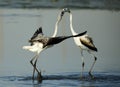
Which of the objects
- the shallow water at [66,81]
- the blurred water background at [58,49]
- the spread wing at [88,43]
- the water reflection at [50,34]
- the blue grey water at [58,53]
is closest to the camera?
the shallow water at [66,81]

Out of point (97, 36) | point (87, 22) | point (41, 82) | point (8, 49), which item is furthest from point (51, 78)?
point (87, 22)

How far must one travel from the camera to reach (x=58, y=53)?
19.5 metres

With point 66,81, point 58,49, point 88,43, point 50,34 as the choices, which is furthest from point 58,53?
point 66,81

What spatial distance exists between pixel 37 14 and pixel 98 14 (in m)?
2.60

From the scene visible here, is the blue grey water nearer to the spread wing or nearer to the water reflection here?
the water reflection

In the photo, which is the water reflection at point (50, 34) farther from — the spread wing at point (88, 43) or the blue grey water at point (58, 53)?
the spread wing at point (88, 43)

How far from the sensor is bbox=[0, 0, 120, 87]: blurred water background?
53.3ft

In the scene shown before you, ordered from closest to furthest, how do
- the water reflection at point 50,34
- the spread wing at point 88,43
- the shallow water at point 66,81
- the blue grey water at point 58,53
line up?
the shallow water at point 66,81
the blue grey water at point 58,53
the spread wing at point 88,43
the water reflection at point 50,34

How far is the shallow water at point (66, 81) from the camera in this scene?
1530 centimetres

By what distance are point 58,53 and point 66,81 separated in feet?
11.9

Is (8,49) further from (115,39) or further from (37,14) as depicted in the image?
(37,14)

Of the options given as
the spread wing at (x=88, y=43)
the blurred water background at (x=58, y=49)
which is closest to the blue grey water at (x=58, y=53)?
the blurred water background at (x=58, y=49)

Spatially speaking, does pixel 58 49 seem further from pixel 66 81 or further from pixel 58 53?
pixel 66 81

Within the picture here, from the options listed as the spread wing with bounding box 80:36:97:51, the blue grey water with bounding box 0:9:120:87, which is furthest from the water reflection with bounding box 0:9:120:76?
the spread wing with bounding box 80:36:97:51
